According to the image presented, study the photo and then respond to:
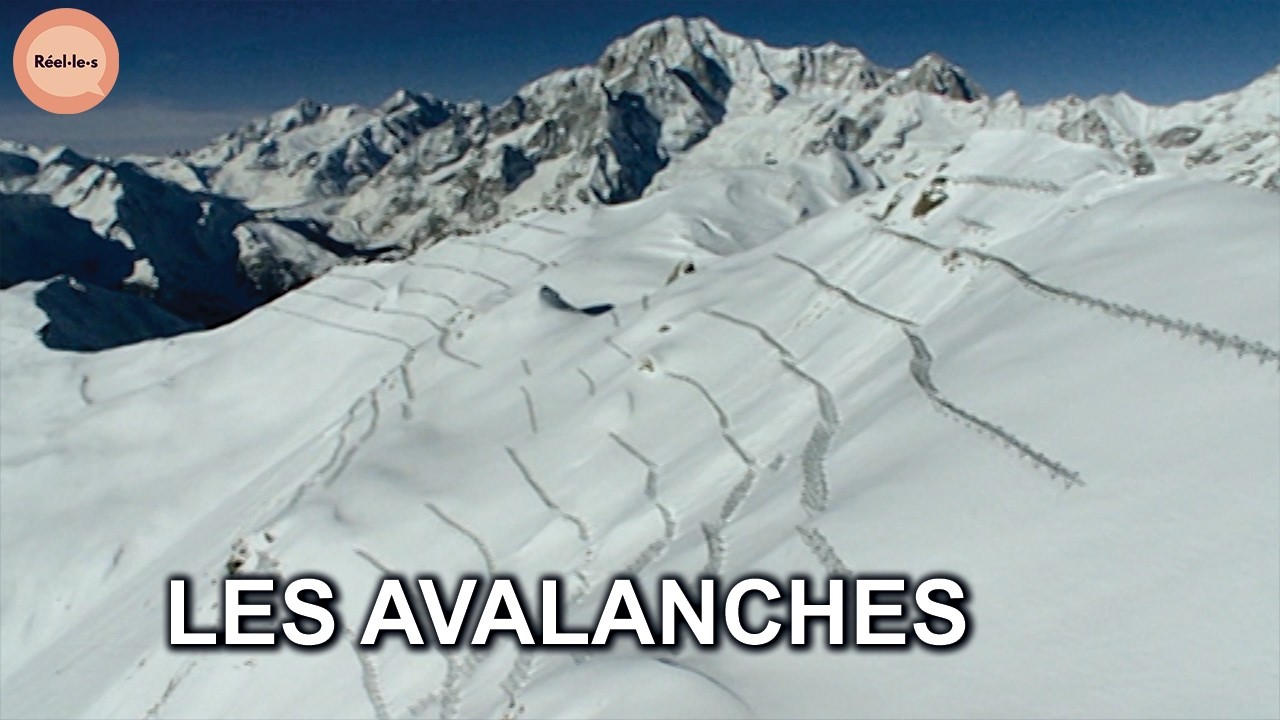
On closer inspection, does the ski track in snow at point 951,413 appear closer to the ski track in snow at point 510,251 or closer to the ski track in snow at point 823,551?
the ski track in snow at point 823,551

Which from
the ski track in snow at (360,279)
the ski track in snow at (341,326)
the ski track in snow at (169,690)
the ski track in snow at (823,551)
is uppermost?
the ski track in snow at (360,279)

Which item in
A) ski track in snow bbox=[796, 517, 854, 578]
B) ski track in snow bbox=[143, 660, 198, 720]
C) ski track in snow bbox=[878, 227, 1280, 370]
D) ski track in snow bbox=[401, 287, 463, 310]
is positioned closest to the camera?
ski track in snow bbox=[796, 517, 854, 578]

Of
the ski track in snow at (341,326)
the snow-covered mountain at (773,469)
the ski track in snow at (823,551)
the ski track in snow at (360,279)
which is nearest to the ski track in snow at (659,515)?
the snow-covered mountain at (773,469)

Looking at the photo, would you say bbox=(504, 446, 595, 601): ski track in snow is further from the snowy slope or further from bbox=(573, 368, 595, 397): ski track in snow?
bbox=(573, 368, 595, 397): ski track in snow

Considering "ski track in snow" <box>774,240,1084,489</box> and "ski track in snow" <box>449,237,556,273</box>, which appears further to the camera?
"ski track in snow" <box>449,237,556,273</box>

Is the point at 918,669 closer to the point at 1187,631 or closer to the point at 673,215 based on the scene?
the point at 1187,631

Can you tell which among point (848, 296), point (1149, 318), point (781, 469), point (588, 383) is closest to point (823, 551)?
point (781, 469)

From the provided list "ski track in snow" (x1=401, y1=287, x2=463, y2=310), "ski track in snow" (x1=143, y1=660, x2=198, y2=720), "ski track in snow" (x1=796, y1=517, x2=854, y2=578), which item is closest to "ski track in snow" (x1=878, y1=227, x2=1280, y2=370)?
"ski track in snow" (x1=796, y1=517, x2=854, y2=578)

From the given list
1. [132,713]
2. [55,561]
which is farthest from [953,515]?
[55,561]
